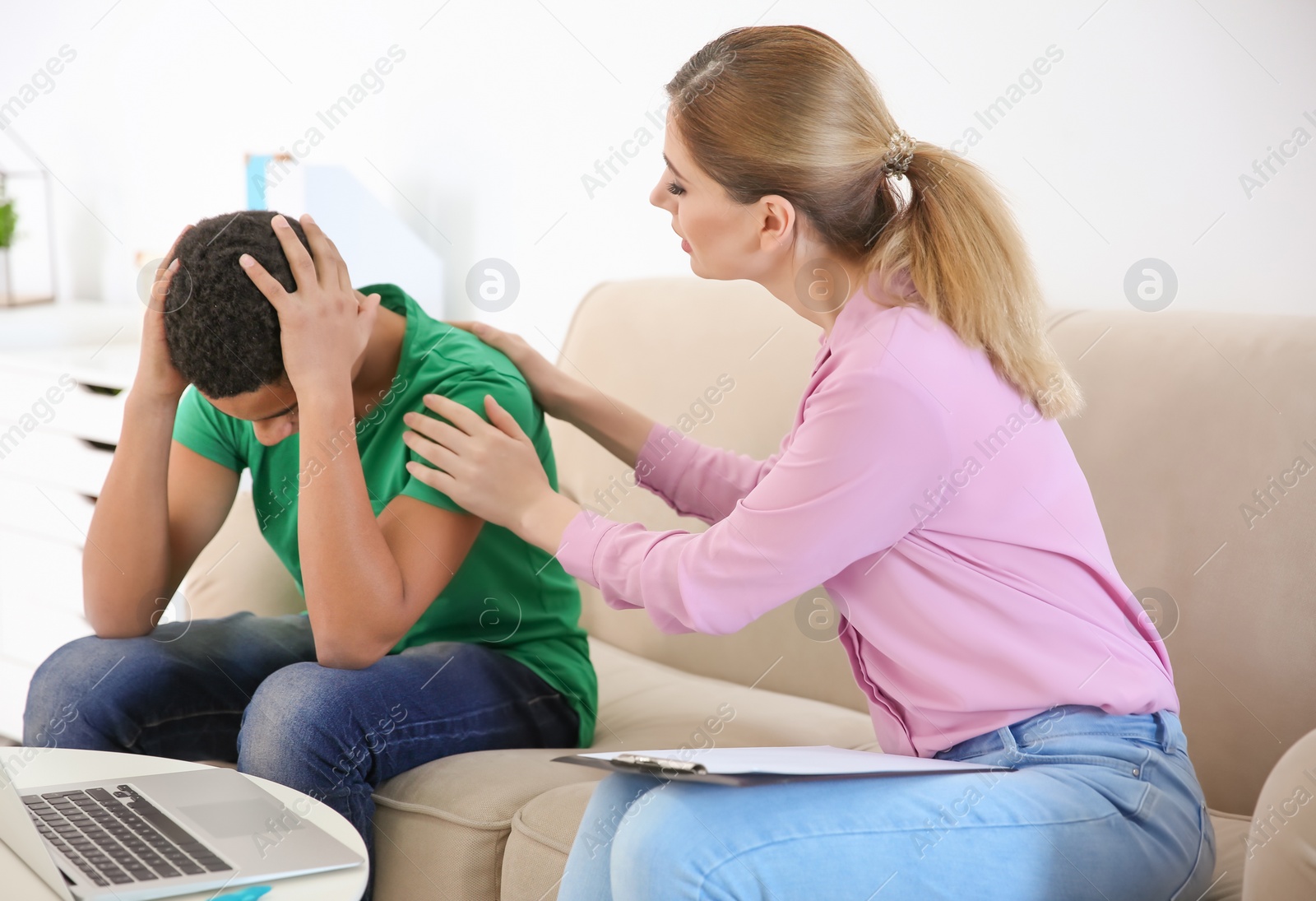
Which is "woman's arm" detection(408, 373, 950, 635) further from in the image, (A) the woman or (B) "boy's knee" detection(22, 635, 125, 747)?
(B) "boy's knee" detection(22, 635, 125, 747)

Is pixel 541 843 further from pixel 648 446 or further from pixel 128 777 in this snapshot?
pixel 648 446

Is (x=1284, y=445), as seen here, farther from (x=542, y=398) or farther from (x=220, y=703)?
(x=220, y=703)

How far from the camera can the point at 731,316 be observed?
5.64 ft

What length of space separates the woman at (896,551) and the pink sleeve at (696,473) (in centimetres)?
26

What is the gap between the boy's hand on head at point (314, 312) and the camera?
3.69 feet

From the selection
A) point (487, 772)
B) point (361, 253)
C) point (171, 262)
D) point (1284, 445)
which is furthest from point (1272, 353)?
point (361, 253)

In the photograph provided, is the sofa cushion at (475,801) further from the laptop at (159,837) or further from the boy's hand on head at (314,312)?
the boy's hand on head at (314,312)

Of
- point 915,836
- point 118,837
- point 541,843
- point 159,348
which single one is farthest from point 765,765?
point 159,348

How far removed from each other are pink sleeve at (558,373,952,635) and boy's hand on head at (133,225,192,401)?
0.57 m

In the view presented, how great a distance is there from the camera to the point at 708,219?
1090 millimetres

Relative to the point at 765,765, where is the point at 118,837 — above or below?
below

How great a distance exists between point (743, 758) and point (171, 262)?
0.75 meters

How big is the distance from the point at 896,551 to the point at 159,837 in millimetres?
613

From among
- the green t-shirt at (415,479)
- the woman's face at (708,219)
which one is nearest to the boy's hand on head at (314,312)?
the green t-shirt at (415,479)
